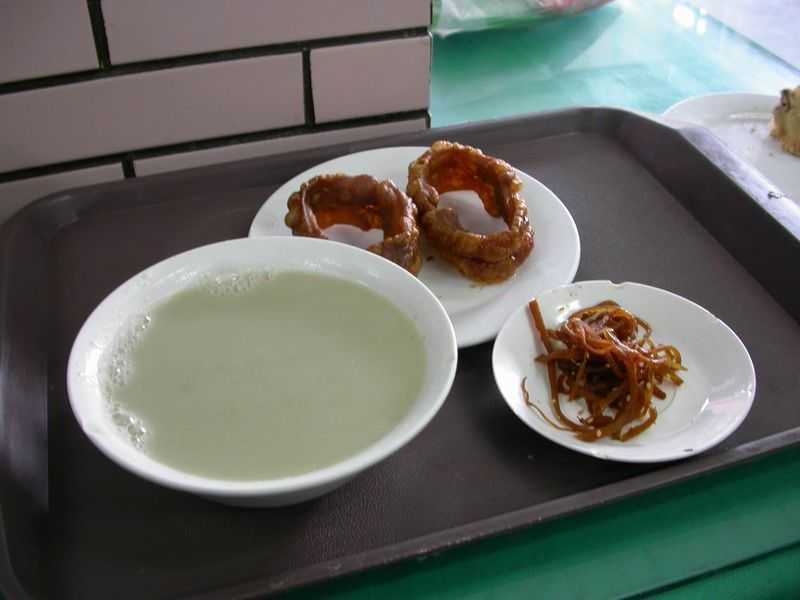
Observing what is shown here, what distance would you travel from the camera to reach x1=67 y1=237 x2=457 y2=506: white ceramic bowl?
496mm

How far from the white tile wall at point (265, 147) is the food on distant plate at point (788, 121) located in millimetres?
503

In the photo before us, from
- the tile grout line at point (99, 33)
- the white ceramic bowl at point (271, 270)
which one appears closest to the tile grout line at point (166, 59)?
the tile grout line at point (99, 33)

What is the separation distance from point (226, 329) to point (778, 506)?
443 mm

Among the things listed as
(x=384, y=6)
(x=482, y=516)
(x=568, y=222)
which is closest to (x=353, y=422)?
(x=482, y=516)

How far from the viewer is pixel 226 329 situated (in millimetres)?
618

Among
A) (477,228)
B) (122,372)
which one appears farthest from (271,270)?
(477,228)

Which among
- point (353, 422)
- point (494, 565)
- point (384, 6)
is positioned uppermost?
point (384, 6)

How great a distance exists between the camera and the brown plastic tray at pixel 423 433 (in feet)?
1.82

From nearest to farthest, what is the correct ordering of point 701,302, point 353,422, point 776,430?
point 353,422, point 776,430, point 701,302

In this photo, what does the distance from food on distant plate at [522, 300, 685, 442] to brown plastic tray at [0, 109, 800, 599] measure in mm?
35

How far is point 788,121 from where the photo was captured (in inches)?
42.9

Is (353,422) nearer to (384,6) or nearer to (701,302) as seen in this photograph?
(701,302)

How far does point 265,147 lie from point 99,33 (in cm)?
21

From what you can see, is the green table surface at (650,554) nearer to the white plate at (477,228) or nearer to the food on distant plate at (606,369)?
the food on distant plate at (606,369)
